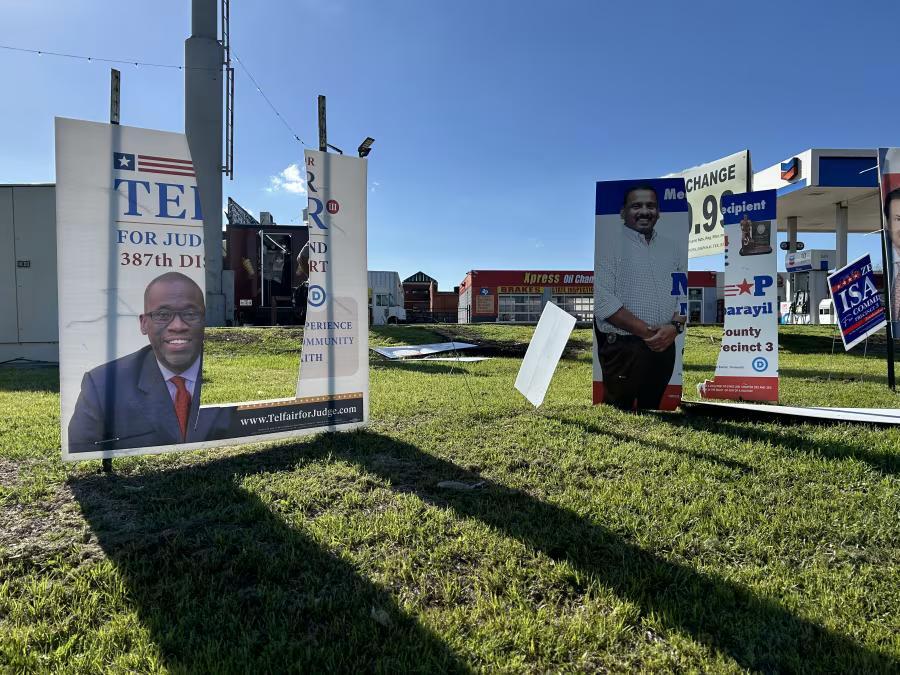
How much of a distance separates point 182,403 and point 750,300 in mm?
6887

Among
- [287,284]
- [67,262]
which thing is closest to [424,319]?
[287,284]

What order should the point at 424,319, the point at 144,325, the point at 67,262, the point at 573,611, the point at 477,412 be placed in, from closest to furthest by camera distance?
→ the point at 573,611 → the point at 67,262 → the point at 144,325 → the point at 477,412 → the point at 424,319

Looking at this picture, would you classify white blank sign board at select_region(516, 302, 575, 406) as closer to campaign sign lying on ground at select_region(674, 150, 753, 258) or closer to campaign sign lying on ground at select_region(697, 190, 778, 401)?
campaign sign lying on ground at select_region(697, 190, 778, 401)

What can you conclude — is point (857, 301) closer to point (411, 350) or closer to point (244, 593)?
point (411, 350)

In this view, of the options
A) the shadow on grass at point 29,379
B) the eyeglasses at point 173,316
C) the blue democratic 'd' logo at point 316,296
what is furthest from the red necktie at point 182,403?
the shadow on grass at point 29,379

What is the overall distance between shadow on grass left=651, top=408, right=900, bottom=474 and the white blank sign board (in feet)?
4.88

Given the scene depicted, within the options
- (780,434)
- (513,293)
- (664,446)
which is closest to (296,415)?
(664,446)

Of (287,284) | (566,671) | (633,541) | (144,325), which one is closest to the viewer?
(566,671)

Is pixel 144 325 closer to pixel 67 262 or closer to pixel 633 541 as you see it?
pixel 67 262

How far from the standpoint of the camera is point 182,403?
166 inches

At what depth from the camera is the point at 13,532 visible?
111 inches

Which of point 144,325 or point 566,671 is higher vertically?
point 144,325

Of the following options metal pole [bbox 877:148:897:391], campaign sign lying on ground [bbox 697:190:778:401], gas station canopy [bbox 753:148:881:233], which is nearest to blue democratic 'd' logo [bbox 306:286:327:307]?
campaign sign lying on ground [bbox 697:190:778:401]

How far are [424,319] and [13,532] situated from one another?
3347 centimetres
